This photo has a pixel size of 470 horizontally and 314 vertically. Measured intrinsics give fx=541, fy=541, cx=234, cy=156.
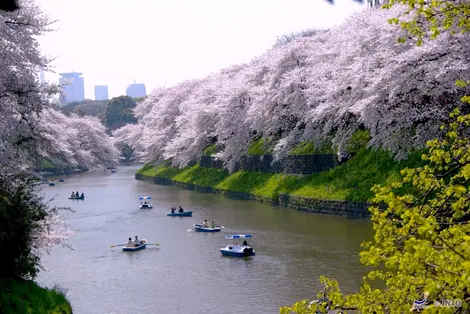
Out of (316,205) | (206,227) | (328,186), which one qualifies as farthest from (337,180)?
(206,227)

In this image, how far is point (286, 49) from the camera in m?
44.5

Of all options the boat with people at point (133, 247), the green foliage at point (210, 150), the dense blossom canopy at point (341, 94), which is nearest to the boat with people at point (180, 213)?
the dense blossom canopy at point (341, 94)

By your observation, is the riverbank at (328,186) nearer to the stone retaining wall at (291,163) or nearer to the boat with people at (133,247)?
the stone retaining wall at (291,163)

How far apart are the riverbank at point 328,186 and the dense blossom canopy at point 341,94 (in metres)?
1.27

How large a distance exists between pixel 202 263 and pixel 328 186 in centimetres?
1295

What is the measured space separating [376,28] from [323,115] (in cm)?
639

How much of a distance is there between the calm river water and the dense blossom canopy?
5878 mm

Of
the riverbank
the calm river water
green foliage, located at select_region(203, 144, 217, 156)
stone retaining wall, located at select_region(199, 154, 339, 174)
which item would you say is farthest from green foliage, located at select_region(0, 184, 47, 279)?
green foliage, located at select_region(203, 144, 217, 156)

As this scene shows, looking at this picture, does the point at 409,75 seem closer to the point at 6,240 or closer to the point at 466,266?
the point at 6,240

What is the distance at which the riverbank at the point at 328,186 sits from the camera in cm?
3052

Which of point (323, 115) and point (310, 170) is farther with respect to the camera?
point (310, 170)

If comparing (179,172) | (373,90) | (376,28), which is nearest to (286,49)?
(376,28)

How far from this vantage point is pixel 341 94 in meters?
34.6

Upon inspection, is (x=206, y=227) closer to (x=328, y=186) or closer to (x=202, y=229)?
(x=202, y=229)
